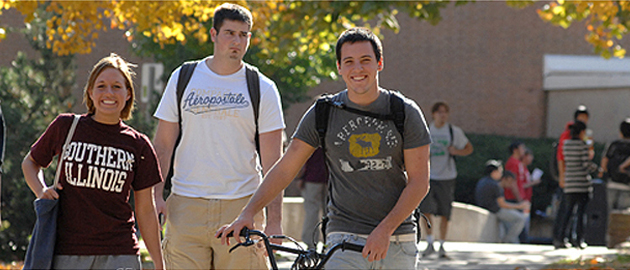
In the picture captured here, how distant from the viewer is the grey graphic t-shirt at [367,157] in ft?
12.1

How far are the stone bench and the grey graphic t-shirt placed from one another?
33.2 feet

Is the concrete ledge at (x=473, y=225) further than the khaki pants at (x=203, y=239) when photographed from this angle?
Yes

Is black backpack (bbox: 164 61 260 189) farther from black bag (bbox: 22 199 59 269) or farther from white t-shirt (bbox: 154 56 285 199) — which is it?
black bag (bbox: 22 199 59 269)

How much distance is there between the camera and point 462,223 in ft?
50.6

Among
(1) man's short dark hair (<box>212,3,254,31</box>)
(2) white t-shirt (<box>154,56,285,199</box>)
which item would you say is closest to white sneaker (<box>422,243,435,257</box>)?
(2) white t-shirt (<box>154,56,285,199</box>)

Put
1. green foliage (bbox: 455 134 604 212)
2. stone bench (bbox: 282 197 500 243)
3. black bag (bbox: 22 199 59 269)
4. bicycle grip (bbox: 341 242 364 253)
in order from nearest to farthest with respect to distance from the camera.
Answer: bicycle grip (bbox: 341 242 364 253)
black bag (bbox: 22 199 59 269)
stone bench (bbox: 282 197 500 243)
green foliage (bbox: 455 134 604 212)

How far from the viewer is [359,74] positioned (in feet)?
12.1

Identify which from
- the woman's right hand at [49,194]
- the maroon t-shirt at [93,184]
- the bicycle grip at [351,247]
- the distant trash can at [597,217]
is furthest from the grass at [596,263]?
the woman's right hand at [49,194]

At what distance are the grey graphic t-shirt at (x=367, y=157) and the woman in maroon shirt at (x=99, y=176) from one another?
81cm

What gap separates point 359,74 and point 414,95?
79.7 ft

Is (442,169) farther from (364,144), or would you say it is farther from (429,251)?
(364,144)

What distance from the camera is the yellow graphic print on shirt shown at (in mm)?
3672

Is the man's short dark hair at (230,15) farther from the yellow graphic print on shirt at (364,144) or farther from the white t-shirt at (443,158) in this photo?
the white t-shirt at (443,158)

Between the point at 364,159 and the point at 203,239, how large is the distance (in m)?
1.43
